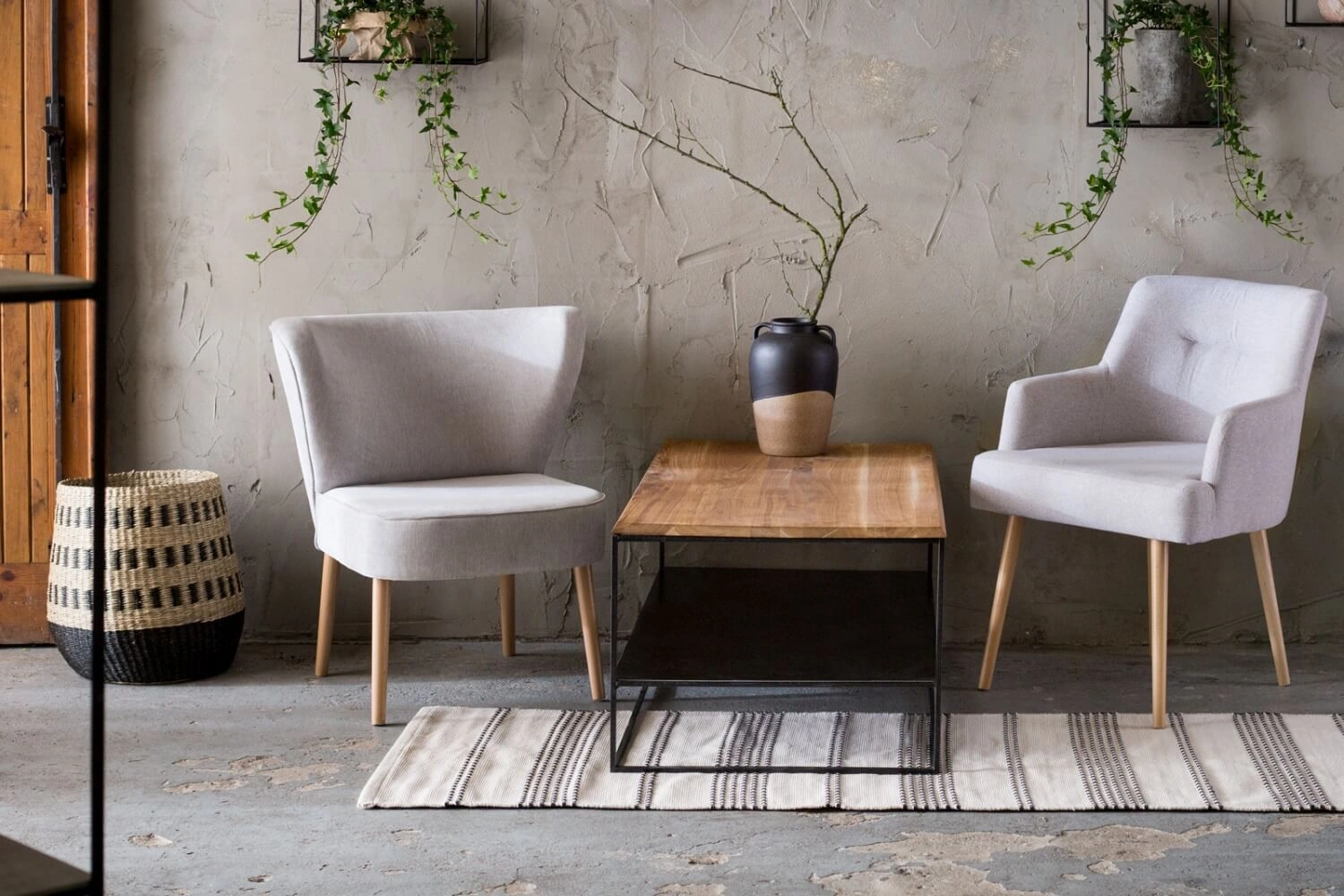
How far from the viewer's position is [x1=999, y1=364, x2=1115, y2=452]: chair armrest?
3141 mm

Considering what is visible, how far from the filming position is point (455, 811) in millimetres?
2445

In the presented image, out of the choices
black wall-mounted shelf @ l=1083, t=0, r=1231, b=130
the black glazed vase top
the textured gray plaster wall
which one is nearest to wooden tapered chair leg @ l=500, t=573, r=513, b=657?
the textured gray plaster wall

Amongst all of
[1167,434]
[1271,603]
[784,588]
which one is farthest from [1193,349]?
[784,588]

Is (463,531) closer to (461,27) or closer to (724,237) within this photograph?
(724,237)

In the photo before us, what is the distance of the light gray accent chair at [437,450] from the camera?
2.81 m

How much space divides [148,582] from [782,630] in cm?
131

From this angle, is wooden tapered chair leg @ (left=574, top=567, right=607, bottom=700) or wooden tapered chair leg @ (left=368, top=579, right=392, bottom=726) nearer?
wooden tapered chair leg @ (left=368, top=579, right=392, bottom=726)

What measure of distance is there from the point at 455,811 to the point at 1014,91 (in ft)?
6.61

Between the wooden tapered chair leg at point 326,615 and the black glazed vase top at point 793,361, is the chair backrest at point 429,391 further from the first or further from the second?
the black glazed vase top at point 793,361

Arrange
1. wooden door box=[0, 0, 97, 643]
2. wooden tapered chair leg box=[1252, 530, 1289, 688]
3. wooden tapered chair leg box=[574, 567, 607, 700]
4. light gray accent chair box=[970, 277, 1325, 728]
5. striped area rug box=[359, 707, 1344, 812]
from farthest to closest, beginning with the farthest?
wooden door box=[0, 0, 97, 643] → wooden tapered chair leg box=[1252, 530, 1289, 688] → wooden tapered chair leg box=[574, 567, 607, 700] → light gray accent chair box=[970, 277, 1325, 728] → striped area rug box=[359, 707, 1344, 812]

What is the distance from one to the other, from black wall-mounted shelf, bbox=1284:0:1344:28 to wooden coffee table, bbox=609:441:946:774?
4.04 feet

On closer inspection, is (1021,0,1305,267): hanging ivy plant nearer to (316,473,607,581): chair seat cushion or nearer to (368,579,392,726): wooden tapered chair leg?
(316,473,607,581): chair seat cushion

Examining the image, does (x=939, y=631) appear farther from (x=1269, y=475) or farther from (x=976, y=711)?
(x=1269, y=475)

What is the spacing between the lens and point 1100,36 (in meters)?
3.31
